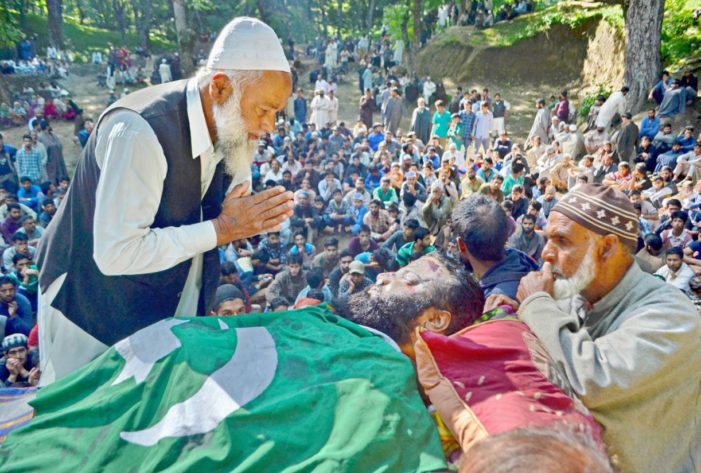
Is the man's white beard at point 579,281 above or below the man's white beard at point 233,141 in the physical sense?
below

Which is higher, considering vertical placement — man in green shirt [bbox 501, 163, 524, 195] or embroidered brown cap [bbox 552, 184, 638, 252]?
embroidered brown cap [bbox 552, 184, 638, 252]

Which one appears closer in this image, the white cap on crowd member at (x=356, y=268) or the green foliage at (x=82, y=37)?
the white cap on crowd member at (x=356, y=268)

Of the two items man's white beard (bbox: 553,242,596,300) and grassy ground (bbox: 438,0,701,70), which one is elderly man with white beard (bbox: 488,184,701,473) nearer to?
man's white beard (bbox: 553,242,596,300)

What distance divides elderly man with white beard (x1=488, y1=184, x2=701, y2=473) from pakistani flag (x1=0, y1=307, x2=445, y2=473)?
503mm

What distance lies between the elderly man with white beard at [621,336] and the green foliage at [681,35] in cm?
1525

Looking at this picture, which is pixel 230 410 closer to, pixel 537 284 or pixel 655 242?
pixel 537 284

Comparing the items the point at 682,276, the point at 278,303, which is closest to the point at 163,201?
the point at 278,303

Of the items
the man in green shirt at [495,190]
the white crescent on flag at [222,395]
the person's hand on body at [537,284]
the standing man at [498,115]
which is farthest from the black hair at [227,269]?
the standing man at [498,115]

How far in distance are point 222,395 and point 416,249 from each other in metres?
5.92

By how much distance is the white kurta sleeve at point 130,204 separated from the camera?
196cm

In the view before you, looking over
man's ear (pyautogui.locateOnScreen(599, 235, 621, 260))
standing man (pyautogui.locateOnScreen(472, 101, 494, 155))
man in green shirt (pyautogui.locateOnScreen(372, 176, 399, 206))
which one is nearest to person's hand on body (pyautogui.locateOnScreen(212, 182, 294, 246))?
man's ear (pyautogui.locateOnScreen(599, 235, 621, 260))

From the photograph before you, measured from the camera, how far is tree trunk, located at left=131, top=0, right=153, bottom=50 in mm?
30500

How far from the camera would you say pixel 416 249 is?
7504 millimetres

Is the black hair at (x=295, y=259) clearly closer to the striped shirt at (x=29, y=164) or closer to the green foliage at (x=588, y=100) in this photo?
the striped shirt at (x=29, y=164)
